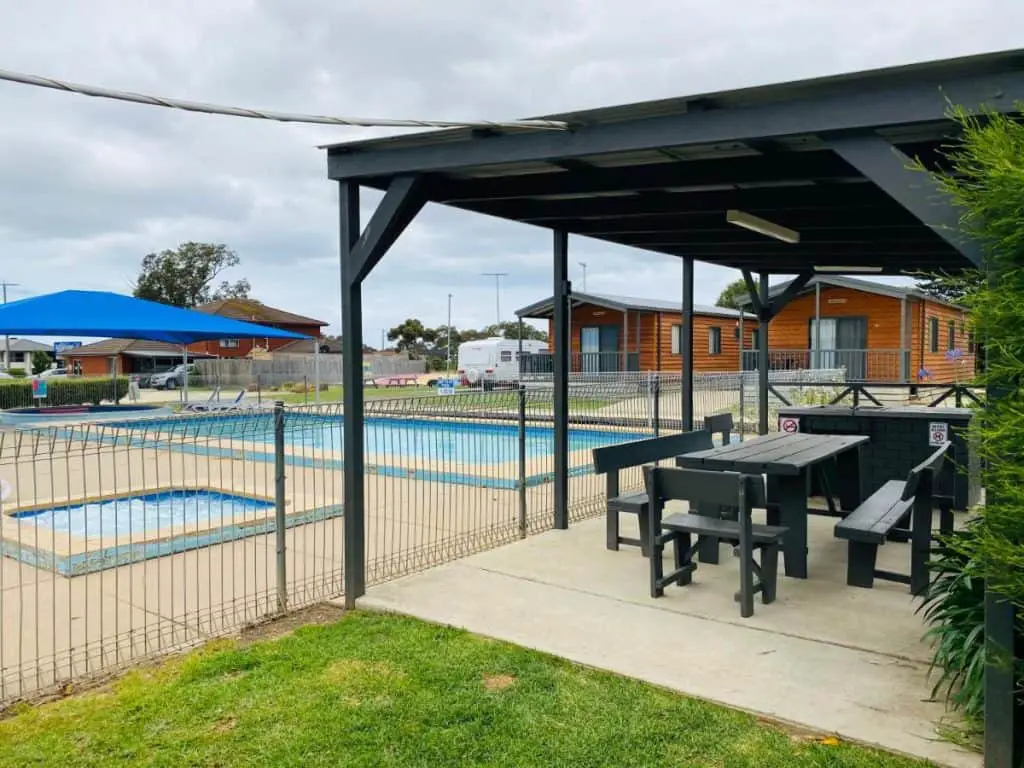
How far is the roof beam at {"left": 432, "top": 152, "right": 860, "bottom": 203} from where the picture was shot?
439 cm

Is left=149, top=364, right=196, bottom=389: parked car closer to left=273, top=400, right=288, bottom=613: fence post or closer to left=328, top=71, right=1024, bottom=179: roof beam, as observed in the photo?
left=273, top=400, right=288, bottom=613: fence post

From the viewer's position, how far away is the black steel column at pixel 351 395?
4633mm

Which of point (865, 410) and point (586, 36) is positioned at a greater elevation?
point (586, 36)

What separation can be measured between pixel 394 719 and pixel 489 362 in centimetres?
3134

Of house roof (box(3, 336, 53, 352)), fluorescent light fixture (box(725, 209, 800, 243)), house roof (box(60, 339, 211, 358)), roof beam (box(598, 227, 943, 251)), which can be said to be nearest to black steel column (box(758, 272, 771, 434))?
roof beam (box(598, 227, 943, 251))

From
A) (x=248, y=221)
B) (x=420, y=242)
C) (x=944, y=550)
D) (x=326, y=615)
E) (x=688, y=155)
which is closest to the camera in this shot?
(x=944, y=550)

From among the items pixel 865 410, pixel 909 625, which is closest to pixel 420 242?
pixel 865 410

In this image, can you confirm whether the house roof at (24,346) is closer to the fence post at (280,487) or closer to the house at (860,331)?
the house at (860,331)

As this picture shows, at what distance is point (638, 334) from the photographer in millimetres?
26125

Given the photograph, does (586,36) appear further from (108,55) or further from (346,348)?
(346,348)

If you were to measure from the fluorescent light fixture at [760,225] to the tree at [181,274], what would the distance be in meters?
57.5

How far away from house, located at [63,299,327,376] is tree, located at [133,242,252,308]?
497cm

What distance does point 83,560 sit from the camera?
229 inches

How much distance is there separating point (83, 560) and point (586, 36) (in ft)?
25.6
